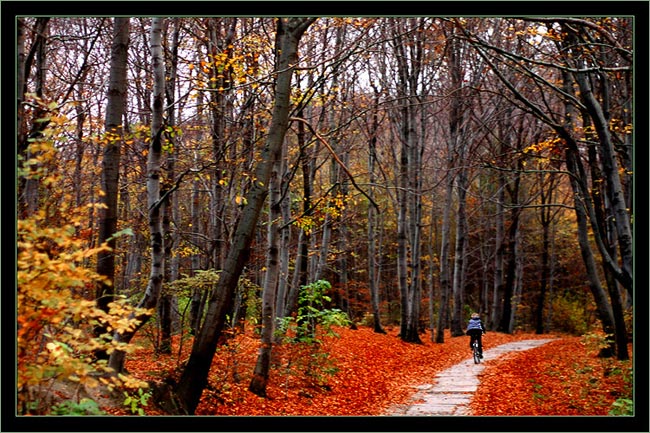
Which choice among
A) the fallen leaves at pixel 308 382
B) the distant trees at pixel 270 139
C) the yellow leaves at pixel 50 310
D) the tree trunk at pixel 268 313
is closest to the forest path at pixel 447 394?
the fallen leaves at pixel 308 382

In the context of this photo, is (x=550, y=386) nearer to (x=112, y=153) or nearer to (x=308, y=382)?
(x=308, y=382)

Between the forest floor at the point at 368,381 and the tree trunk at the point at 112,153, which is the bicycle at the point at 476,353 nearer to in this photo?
the forest floor at the point at 368,381

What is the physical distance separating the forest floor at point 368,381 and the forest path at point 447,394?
0.14 metres

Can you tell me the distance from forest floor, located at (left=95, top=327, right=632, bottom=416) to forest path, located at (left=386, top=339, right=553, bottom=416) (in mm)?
142

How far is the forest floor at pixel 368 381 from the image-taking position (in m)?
7.25

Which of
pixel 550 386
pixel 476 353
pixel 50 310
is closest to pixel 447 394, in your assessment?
pixel 550 386

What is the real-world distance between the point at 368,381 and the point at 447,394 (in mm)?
2118

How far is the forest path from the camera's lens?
7166 millimetres

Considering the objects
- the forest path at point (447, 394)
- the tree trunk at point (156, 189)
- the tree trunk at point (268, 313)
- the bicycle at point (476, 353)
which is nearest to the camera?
the tree trunk at point (156, 189)

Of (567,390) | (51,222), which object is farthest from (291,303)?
(51,222)

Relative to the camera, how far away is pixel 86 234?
529 centimetres

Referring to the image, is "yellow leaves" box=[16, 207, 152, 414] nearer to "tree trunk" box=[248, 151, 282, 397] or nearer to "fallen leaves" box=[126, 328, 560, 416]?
"fallen leaves" box=[126, 328, 560, 416]

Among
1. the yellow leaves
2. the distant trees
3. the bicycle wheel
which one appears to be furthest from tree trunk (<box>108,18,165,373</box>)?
the bicycle wheel

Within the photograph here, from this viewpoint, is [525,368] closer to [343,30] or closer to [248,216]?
[248,216]
